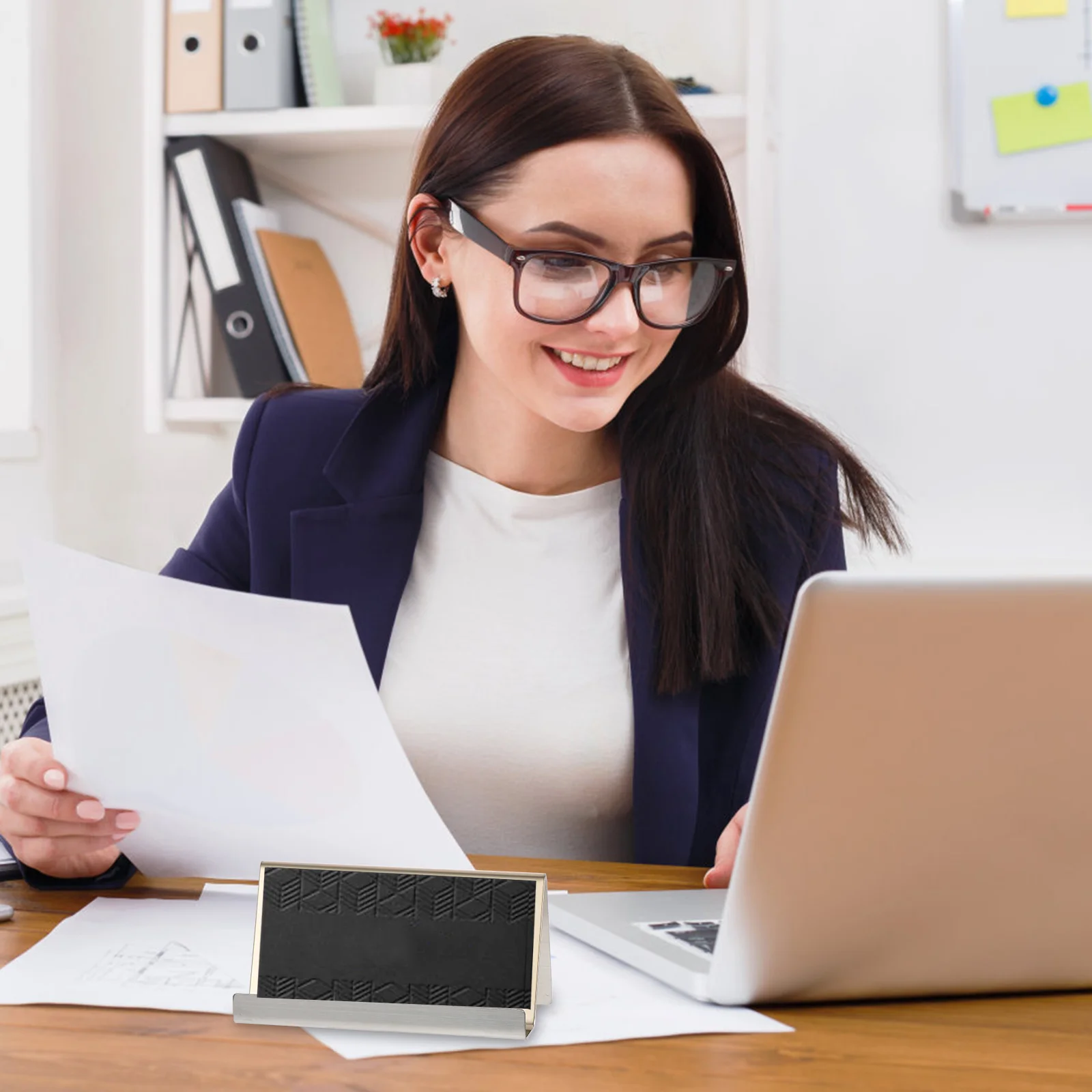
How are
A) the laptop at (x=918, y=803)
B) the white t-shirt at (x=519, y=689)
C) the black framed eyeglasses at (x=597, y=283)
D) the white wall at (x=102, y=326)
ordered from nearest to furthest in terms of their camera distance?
the laptop at (x=918, y=803), the black framed eyeglasses at (x=597, y=283), the white t-shirt at (x=519, y=689), the white wall at (x=102, y=326)

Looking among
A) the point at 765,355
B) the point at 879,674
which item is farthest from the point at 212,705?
the point at 765,355

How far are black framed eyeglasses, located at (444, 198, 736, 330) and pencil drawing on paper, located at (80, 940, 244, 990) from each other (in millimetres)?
589

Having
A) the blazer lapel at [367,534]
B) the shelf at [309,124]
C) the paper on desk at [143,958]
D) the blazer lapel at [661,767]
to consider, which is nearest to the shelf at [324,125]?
the shelf at [309,124]

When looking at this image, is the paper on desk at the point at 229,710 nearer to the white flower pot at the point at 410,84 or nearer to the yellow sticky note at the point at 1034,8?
the white flower pot at the point at 410,84

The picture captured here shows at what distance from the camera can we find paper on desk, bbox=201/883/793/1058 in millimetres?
634

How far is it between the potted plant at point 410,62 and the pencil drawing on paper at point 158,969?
1577mm

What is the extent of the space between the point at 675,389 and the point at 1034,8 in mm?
1084

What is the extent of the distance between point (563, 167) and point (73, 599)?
1.91 feet

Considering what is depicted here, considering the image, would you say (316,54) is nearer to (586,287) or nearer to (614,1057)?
(586,287)

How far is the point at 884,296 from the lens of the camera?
2.11m

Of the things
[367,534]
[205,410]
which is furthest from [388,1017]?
[205,410]

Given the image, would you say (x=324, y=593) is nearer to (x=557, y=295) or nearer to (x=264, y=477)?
(x=264, y=477)

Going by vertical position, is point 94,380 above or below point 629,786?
above

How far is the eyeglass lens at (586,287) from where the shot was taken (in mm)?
1139
